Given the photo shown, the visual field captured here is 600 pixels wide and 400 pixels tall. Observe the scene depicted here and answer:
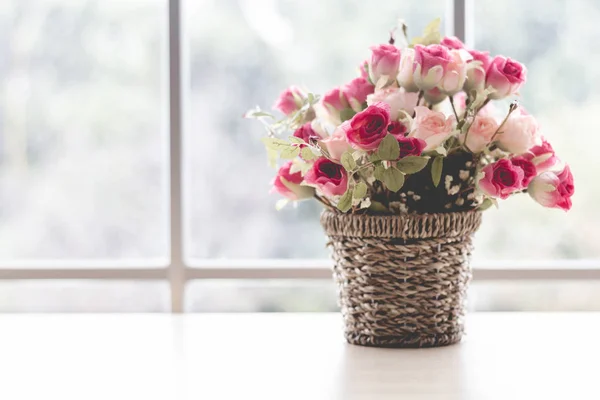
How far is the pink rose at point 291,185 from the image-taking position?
1115 mm

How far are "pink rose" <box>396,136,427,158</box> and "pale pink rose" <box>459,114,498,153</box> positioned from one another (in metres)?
0.10

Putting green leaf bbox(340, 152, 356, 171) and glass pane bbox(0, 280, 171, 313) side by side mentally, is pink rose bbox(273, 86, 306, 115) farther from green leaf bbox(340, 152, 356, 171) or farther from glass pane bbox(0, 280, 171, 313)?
glass pane bbox(0, 280, 171, 313)

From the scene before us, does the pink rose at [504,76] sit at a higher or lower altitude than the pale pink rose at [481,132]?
higher

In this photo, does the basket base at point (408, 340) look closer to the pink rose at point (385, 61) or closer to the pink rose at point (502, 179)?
the pink rose at point (502, 179)

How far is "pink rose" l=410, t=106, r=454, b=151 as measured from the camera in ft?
3.29

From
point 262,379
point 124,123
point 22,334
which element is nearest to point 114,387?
point 262,379

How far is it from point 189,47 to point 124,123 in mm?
221

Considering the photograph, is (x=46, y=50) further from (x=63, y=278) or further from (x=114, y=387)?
(x=114, y=387)

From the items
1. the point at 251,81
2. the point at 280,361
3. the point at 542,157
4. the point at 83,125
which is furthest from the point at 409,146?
the point at 83,125

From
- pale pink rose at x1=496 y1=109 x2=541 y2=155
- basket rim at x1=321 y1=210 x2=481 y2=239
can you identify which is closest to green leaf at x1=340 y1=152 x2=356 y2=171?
basket rim at x1=321 y1=210 x2=481 y2=239

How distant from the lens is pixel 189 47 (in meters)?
1.60

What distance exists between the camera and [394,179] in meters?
0.99

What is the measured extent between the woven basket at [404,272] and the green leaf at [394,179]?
81 millimetres

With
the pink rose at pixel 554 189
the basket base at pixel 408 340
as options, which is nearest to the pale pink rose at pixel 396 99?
the pink rose at pixel 554 189
